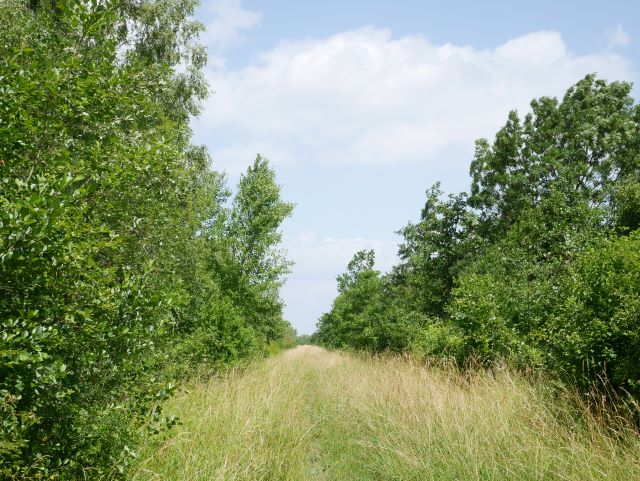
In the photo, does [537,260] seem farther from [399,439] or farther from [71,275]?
[71,275]

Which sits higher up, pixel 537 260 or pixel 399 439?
pixel 537 260

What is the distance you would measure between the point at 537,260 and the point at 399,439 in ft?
49.3

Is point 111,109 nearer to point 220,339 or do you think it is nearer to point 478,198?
point 220,339

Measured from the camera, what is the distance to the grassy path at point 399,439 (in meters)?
5.46

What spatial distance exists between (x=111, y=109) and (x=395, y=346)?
2246cm

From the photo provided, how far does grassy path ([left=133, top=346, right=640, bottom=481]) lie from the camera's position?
5461 mm

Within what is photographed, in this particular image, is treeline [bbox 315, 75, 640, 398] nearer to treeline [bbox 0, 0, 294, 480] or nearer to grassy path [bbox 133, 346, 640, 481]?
grassy path [bbox 133, 346, 640, 481]

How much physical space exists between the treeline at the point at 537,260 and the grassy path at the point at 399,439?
3.79 ft

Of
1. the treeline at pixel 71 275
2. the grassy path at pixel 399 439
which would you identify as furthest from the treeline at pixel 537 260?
the treeline at pixel 71 275

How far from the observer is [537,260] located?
66.4 feet

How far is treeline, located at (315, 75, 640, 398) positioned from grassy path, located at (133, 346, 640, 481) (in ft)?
3.79

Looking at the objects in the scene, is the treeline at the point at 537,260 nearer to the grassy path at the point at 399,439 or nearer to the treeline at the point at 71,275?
the grassy path at the point at 399,439

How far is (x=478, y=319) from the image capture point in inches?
505

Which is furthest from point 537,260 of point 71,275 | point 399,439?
point 71,275
